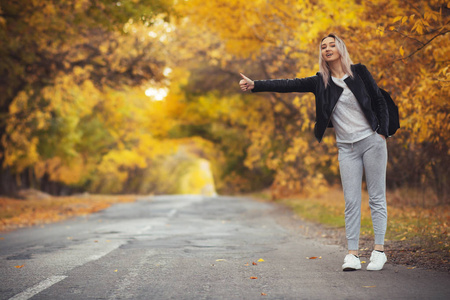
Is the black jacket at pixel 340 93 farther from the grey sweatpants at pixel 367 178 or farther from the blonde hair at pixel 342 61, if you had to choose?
the grey sweatpants at pixel 367 178

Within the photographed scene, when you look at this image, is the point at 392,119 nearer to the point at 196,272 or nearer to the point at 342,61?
the point at 342,61

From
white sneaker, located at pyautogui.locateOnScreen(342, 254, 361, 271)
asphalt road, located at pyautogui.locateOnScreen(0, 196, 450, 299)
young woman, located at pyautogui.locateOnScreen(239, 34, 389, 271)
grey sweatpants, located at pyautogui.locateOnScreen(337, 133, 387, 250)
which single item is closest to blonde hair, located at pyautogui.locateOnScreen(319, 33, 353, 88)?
young woman, located at pyautogui.locateOnScreen(239, 34, 389, 271)

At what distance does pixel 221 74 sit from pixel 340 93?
19471 millimetres

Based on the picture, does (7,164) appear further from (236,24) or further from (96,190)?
(96,190)

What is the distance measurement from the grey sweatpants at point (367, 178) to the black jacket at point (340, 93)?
0.63 feet

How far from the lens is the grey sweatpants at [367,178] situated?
5.14 meters

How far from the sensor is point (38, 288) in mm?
4566

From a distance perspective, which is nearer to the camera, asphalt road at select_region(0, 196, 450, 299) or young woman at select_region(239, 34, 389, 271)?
asphalt road at select_region(0, 196, 450, 299)

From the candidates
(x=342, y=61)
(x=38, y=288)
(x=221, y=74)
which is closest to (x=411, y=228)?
(x=342, y=61)

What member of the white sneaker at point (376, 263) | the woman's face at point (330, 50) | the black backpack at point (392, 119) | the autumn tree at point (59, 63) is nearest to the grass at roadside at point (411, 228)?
the white sneaker at point (376, 263)

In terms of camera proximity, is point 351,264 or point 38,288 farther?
point 351,264

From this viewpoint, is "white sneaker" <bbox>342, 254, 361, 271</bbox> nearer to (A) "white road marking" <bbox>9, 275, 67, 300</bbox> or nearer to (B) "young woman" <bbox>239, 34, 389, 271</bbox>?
(B) "young woman" <bbox>239, 34, 389, 271</bbox>

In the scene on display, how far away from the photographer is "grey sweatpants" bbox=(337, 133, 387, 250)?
202 inches

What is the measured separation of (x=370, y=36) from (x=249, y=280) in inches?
247
